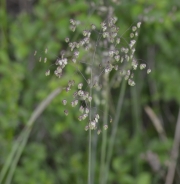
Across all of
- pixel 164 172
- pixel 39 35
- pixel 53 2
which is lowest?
pixel 164 172

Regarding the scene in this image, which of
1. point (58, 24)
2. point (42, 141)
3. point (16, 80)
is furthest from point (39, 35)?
point (42, 141)

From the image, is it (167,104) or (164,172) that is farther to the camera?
(167,104)

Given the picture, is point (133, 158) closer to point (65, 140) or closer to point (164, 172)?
point (164, 172)

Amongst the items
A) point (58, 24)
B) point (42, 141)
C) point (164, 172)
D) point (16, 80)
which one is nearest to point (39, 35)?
point (58, 24)

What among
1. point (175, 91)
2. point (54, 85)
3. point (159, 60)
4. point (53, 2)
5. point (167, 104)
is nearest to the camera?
point (54, 85)

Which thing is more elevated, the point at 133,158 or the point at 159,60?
the point at 159,60

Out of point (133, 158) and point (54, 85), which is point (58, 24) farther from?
point (133, 158)

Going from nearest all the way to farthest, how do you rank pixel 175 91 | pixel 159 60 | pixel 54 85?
pixel 54 85 → pixel 175 91 → pixel 159 60
